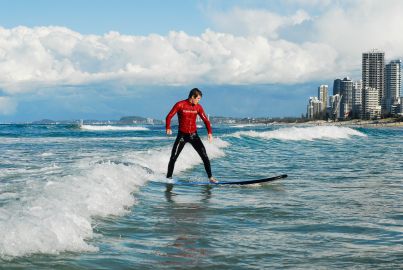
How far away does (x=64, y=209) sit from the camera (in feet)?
22.3

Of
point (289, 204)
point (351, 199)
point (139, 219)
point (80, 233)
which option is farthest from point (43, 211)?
point (351, 199)

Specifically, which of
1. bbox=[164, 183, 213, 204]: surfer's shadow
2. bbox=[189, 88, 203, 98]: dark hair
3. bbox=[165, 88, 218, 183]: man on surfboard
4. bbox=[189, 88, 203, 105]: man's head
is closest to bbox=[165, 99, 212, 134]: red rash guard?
bbox=[165, 88, 218, 183]: man on surfboard

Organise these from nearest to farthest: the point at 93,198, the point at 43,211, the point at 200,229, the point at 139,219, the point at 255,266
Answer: the point at 255,266 < the point at 43,211 < the point at 200,229 < the point at 139,219 < the point at 93,198

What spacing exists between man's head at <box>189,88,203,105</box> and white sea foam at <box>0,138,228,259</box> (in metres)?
2.22

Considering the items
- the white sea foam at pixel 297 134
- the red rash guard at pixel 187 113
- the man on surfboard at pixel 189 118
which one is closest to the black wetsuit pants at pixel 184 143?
the man on surfboard at pixel 189 118

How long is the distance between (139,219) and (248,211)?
1854 mm

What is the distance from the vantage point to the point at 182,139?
12820 millimetres

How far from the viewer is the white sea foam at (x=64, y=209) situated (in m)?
5.34

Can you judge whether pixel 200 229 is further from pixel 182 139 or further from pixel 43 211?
A: pixel 182 139

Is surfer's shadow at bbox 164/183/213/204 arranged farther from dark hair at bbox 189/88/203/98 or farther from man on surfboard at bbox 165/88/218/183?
dark hair at bbox 189/88/203/98

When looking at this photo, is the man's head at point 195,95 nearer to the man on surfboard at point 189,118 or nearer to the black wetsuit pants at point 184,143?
the man on surfboard at point 189,118

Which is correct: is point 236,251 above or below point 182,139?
below

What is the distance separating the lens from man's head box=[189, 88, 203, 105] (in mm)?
12172

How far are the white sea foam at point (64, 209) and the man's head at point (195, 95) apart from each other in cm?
222
